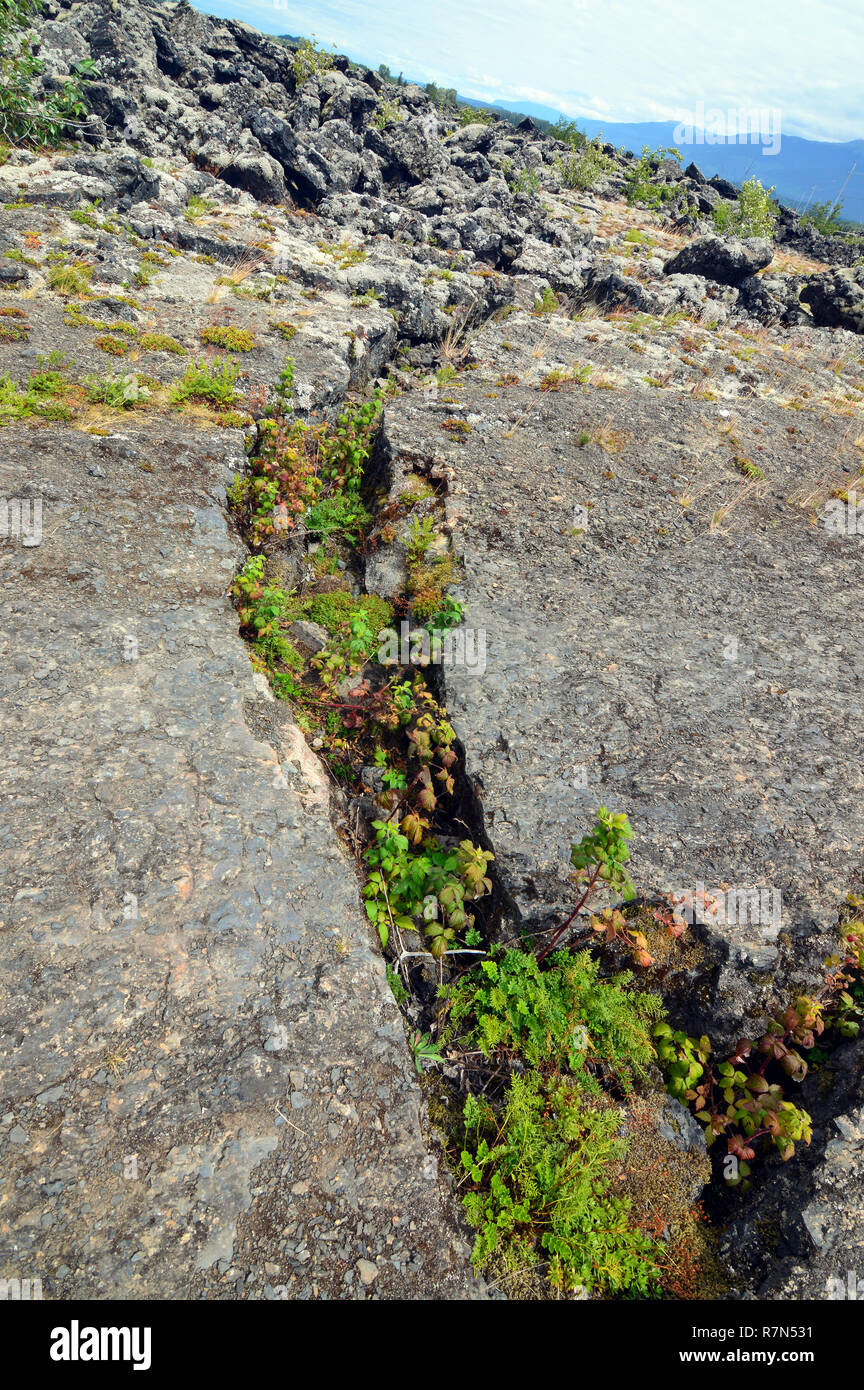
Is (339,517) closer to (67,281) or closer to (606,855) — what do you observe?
(606,855)

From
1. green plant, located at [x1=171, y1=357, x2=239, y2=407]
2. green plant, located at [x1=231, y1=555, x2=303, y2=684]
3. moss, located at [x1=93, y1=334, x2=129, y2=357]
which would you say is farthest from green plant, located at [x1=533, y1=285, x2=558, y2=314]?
green plant, located at [x1=231, y1=555, x2=303, y2=684]

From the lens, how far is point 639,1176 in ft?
15.5

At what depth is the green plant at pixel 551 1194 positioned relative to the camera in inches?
163

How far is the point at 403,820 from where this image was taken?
612 cm

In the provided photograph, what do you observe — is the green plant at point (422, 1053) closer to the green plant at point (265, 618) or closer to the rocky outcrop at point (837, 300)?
the green plant at point (265, 618)

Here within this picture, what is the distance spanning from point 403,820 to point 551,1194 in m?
3.12

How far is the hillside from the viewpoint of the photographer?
3.88 metres

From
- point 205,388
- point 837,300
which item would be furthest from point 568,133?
point 205,388

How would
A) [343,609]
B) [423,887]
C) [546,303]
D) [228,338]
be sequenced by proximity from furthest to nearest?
[546,303]
[228,338]
[343,609]
[423,887]

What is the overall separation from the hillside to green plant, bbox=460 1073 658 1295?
0.03 metres

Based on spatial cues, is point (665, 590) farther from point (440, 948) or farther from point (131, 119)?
point (131, 119)

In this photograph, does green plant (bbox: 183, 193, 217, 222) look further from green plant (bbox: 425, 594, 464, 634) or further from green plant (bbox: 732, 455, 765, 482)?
green plant (bbox: 425, 594, 464, 634)
